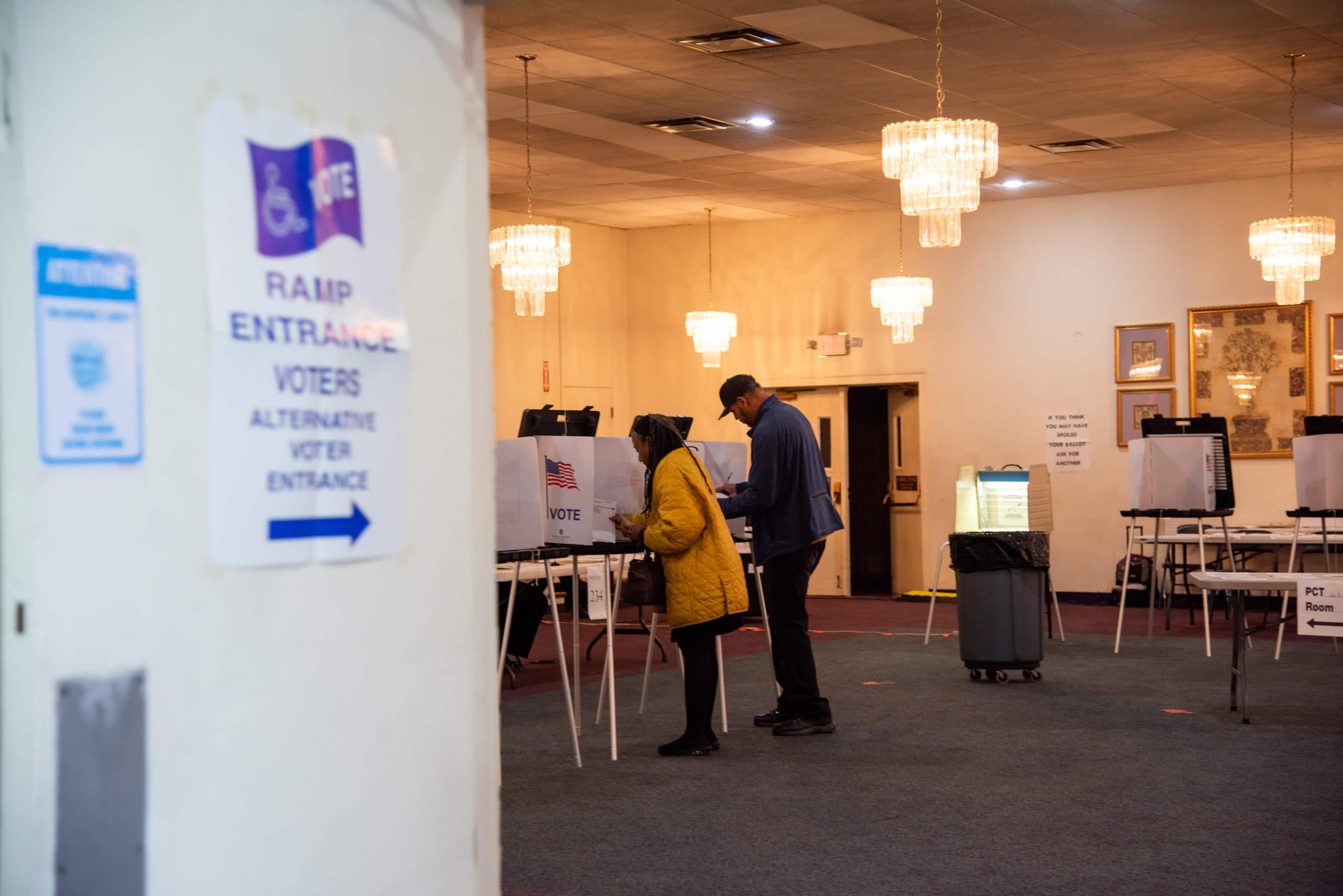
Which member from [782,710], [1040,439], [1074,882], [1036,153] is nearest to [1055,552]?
[1040,439]

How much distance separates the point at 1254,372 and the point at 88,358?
11.5m

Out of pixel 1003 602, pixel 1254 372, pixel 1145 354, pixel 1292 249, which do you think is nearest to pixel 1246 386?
pixel 1254 372

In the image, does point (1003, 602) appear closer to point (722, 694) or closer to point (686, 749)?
point (722, 694)

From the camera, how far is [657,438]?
5.97 m

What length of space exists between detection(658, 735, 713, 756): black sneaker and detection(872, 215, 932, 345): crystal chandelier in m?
6.25

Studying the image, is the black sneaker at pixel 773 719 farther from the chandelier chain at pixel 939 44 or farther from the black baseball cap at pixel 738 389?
the chandelier chain at pixel 939 44

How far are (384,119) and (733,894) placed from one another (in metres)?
2.42

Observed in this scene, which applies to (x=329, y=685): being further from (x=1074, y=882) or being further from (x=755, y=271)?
(x=755, y=271)

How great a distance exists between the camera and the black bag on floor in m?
8.41

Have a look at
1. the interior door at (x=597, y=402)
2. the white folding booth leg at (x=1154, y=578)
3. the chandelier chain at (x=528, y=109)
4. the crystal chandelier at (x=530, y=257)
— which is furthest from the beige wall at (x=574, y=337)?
the white folding booth leg at (x=1154, y=578)

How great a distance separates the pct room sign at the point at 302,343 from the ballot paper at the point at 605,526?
353cm

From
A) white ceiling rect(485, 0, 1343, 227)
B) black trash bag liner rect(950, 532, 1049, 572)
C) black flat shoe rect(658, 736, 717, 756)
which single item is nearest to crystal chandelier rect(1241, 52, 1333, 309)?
white ceiling rect(485, 0, 1343, 227)

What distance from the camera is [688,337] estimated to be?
48.5ft

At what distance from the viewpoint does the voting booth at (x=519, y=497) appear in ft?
18.8
